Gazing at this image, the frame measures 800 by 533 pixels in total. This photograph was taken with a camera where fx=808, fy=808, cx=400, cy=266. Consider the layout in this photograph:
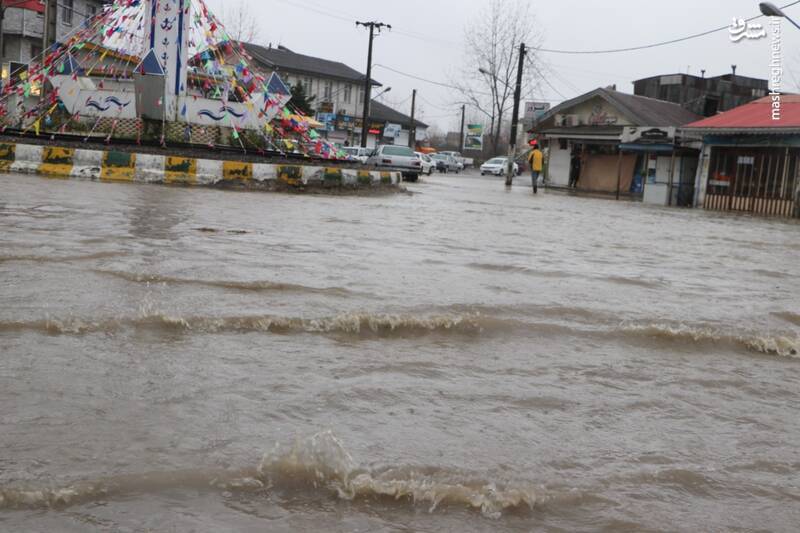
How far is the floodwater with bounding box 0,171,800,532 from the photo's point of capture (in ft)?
7.78

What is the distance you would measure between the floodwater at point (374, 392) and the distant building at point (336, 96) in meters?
57.3

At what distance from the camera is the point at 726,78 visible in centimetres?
4384

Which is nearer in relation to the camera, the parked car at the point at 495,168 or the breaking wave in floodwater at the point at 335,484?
the breaking wave in floodwater at the point at 335,484

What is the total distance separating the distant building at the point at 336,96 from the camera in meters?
63.7

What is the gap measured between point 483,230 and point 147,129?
9.41 m

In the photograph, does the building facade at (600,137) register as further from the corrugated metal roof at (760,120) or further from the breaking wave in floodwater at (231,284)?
the breaking wave in floodwater at (231,284)

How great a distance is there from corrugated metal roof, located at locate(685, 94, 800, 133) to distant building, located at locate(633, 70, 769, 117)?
41.1 feet

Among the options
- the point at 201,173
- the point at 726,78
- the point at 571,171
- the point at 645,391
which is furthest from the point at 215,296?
the point at 726,78

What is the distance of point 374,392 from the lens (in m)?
3.37

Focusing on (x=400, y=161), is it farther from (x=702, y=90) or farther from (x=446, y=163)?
(x=446, y=163)

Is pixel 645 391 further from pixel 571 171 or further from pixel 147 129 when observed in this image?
pixel 571 171

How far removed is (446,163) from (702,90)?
20.2 metres

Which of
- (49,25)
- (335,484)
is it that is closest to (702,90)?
(49,25)

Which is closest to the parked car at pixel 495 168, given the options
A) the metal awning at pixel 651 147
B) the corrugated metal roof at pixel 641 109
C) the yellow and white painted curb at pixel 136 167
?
the corrugated metal roof at pixel 641 109
